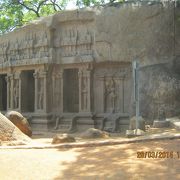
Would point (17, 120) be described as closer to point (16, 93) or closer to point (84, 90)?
point (84, 90)

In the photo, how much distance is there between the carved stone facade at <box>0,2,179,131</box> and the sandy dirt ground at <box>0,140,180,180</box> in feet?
27.6

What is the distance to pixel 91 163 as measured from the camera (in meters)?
5.62

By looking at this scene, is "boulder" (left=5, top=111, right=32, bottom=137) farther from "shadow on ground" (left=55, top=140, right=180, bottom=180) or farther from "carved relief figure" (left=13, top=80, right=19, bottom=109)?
"carved relief figure" (left=13, top=80, right=19, bottom=109)

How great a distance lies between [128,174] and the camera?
489 cm

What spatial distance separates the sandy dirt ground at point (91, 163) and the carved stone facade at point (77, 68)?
8411mm

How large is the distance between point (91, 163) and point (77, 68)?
10.8m

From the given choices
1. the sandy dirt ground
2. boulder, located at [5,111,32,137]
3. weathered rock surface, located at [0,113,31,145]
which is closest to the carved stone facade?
boulder, located at [5,111,32,137]

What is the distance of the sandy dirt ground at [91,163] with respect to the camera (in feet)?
16.3

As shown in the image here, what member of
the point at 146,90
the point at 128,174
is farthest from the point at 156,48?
the point at 128,174

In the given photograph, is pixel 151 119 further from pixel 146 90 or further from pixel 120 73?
pixel 120 73

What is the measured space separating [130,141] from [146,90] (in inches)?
274

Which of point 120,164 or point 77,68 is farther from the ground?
point 77,68
